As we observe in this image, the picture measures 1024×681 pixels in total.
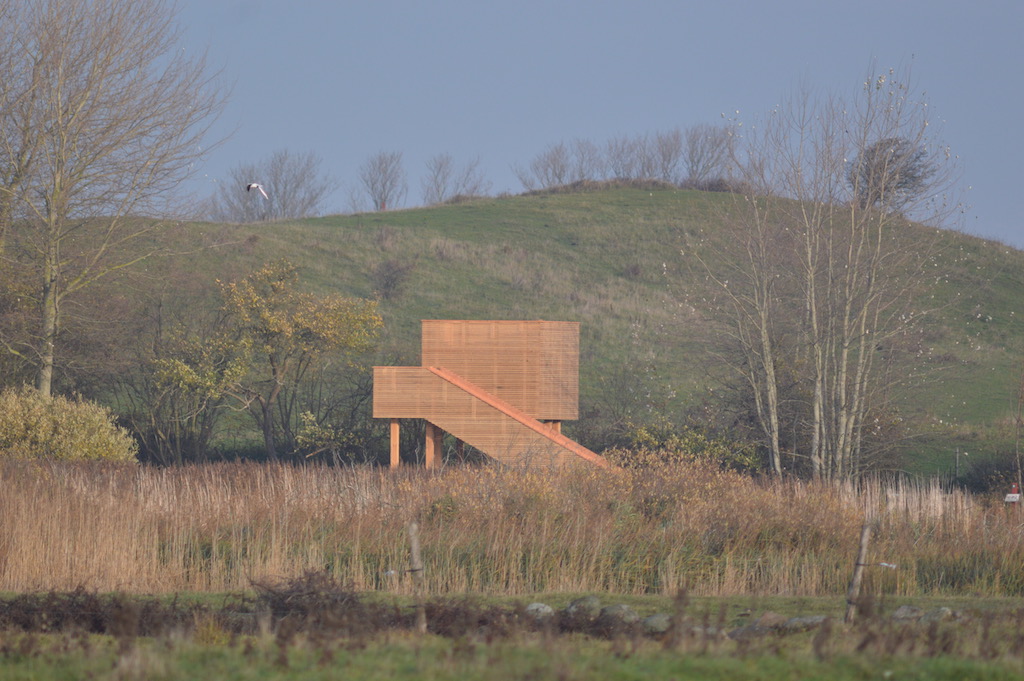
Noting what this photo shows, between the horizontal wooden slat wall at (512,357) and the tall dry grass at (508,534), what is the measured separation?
843cm

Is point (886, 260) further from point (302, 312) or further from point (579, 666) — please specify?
point (579, 666)

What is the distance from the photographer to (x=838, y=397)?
22391 mm

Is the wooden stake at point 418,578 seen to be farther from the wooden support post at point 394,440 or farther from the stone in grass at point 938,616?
the wooden support post at point 394,440

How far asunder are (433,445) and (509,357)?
9.30ft

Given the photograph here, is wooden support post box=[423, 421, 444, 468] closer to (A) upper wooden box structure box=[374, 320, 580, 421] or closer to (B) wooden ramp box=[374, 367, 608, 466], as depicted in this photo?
(B) wooden ramp box=[374, 367, 608, 466]

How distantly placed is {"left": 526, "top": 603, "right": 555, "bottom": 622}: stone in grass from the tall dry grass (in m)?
1.94

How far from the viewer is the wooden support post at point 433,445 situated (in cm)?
2316

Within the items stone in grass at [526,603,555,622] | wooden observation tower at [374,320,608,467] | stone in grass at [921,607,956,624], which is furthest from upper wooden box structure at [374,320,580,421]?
stone in grass at [921,607,956,624]

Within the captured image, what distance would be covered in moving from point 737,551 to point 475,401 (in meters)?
9.50

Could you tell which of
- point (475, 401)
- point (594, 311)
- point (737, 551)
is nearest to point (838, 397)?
point (475, 401)

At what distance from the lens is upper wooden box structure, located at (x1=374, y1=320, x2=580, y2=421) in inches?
958

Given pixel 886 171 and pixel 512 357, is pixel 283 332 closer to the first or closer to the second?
pixel 512 357

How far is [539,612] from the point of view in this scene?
32.1 ft

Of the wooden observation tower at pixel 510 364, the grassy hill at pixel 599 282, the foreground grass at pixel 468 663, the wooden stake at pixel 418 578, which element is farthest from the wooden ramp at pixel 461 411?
the foreground grass at pixel 468 663
